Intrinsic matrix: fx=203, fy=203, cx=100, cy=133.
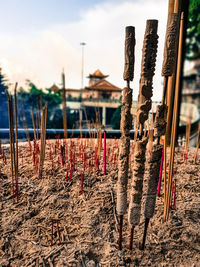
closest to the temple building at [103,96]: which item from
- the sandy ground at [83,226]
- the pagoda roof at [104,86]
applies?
the pagoda roof at [104,86]

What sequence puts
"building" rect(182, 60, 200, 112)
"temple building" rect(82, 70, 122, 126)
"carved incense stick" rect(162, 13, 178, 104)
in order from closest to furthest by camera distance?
"carved incense stick" rect(162, 13, 178, 104), "building" rect(182, 60, 200, 112), "temple building" rect(82, 70, 122, 126)

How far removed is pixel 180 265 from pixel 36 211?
0.79m

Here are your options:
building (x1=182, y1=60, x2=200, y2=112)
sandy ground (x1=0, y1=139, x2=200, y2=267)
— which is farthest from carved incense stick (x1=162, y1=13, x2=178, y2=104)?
building (x1=182, y1=60, x2=200, y2=112)

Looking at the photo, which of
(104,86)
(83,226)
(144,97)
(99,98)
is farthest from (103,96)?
(144,97)

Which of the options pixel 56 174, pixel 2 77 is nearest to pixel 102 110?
pixel 2 77

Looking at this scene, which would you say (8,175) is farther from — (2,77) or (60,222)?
(2,77)

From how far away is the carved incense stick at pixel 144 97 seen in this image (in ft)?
2.52

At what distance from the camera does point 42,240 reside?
1000mm

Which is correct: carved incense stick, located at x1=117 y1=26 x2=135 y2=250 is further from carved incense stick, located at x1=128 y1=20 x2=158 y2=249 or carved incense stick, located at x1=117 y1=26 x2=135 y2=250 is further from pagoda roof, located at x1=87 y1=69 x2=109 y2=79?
pagoda roof, located at x1=87 y1=69 x2=109 y2=79

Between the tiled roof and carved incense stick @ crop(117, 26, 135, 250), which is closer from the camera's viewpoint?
carved incense stick @ crop(117, 26, 135, 250)

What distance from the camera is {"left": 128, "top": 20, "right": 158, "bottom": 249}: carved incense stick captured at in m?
0.77

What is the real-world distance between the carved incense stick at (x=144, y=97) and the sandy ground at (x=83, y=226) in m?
0.16

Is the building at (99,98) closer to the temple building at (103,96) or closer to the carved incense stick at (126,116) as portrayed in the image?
the temple building at (103,96)

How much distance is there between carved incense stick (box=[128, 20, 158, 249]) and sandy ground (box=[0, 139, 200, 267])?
16 centimetres
